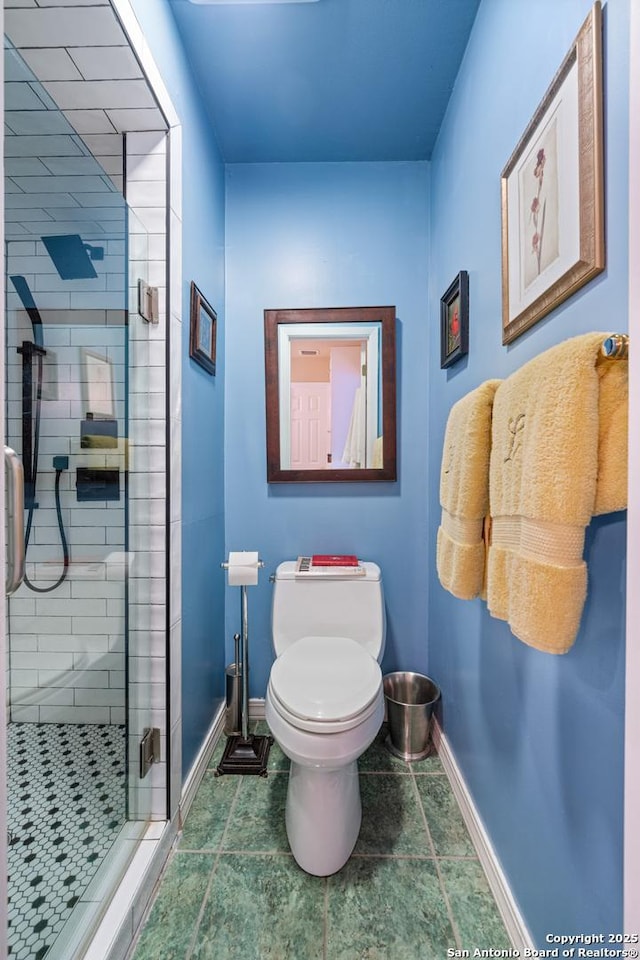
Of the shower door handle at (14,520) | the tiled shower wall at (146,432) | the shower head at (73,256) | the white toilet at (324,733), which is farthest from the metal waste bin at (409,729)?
the shower head at (73,256)

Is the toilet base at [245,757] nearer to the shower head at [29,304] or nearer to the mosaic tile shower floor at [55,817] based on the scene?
the mosaic tile shower floor at [55,817]

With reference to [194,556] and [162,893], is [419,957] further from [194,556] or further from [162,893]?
[194,556]

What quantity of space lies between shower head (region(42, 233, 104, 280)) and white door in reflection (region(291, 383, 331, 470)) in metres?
0.82

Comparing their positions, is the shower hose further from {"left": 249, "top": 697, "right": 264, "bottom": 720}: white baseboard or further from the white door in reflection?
{"left": 249, "top": 697, "right": 264, "bottom": 720}: white baseboard

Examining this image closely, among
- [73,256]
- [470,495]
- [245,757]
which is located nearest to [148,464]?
[73,256]

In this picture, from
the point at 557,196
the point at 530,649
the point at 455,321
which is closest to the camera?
the point at 557,196

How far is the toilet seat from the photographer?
1.03m

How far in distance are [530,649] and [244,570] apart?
0.93 meters

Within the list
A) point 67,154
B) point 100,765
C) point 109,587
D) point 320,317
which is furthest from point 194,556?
point 67,154

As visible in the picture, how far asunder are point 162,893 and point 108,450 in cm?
120

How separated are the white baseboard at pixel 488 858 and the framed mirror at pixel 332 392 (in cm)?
109

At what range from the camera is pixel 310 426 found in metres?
1.74

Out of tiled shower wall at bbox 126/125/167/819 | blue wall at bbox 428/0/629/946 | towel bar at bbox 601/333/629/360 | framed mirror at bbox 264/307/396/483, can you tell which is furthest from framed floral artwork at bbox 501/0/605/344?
tiled shower wall at bbox 126/125/167/819

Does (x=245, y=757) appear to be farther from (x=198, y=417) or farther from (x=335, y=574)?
(x=198, y=417)
